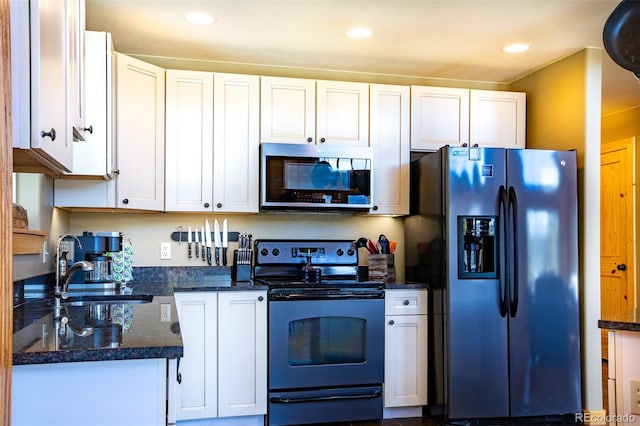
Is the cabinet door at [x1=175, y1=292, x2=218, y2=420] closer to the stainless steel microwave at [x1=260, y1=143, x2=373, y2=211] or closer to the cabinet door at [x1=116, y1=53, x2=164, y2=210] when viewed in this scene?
the cabinet door at [x1=116, y1=53, x2=164, y2=210]

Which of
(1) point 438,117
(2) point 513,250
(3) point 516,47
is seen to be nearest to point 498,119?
(1) point 438,117

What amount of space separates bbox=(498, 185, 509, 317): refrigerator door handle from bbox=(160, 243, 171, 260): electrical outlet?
2165mm

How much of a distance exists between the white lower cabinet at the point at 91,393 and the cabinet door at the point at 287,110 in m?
2.21

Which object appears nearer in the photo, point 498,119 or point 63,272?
point 63,272

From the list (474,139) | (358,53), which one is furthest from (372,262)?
(358,53)

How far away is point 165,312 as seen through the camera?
2.04 metres

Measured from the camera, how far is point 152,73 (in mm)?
3193

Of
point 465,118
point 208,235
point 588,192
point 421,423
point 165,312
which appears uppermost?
point 465,118

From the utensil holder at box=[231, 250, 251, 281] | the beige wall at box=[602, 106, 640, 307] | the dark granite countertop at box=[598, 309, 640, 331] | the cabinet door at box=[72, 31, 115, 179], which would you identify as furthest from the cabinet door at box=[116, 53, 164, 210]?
the beige wall at box=[602, 106, 640, 307]

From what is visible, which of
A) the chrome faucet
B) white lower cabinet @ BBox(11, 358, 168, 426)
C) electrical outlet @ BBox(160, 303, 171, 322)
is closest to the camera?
white lower cabinet @ BBox(11, 358, 168, 426)

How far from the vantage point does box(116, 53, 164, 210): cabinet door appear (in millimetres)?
3002

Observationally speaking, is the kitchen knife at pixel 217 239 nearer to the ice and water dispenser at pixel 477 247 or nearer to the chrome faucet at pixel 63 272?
the chrome faucet at pixel 63 272

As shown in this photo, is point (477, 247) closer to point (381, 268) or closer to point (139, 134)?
point (381, 268)

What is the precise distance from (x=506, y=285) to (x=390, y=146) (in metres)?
1.20
